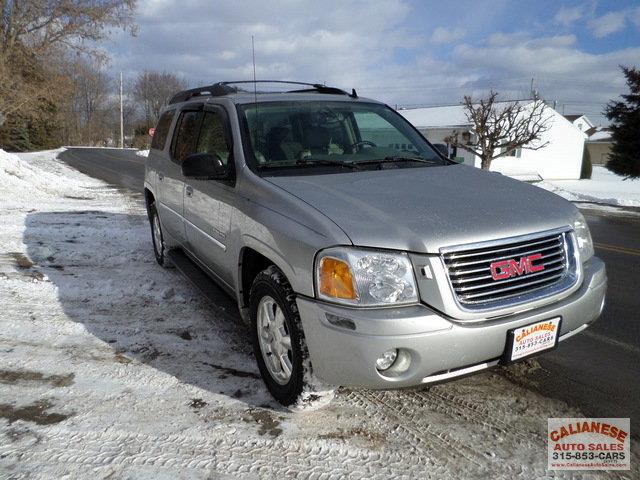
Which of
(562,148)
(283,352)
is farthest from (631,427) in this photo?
(562,148)

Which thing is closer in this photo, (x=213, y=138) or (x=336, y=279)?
(x=336, y=279)

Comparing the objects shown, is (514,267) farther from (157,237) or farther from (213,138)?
(157,237)

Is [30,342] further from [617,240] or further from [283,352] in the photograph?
[617,240]

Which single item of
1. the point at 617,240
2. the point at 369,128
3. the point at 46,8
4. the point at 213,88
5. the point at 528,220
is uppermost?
the point at 46,8

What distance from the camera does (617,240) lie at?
28.7 ft

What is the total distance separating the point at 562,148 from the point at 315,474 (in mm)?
40081

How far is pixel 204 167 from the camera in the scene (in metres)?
3.46

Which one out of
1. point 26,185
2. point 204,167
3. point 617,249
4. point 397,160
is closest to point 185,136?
point 204,167

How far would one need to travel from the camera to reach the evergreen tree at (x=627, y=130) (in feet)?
61.7

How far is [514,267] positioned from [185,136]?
3389 millimetres

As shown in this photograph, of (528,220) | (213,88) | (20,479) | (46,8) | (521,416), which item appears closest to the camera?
(20,479)

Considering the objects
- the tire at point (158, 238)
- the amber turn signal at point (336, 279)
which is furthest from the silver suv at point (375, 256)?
the tire at point (158, 238)

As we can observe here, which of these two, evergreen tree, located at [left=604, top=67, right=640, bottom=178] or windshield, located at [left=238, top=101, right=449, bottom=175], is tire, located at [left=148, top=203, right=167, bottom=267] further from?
evergreen tree, located at [left=604, top=67, right=640, bottom=178]

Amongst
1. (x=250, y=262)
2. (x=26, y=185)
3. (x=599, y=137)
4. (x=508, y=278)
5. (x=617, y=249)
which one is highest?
(x=599, y=137)
